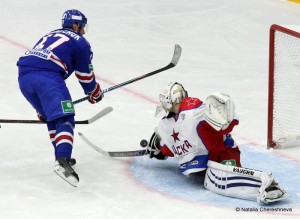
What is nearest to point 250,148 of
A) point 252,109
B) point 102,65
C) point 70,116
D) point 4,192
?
point 252,109

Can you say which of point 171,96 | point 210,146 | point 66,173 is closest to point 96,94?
point 171,96

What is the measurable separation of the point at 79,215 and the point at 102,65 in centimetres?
290

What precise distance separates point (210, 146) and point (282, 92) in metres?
1.14

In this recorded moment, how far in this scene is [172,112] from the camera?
4.34 metres

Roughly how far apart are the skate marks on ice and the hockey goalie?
0.06 metres

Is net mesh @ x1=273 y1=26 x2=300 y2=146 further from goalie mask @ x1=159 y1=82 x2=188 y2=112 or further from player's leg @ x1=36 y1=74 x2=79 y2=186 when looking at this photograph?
player's leg @ x1=36 y1=74 x2=79 y2=186

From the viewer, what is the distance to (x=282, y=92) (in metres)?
5.20

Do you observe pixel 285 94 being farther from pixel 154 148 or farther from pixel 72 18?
pixel 72 18

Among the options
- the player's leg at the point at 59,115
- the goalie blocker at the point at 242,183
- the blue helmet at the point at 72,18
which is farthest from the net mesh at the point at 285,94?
the player's leg at the point at 59,115

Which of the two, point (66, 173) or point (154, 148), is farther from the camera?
point (154, 148)

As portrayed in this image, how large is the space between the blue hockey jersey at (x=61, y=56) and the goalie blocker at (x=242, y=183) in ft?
2.82

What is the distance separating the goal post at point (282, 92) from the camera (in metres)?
5.02

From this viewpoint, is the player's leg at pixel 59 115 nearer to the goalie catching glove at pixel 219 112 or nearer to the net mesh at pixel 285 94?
the goalie catching glove at pixel 219 112

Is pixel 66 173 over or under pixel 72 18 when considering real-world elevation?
under
